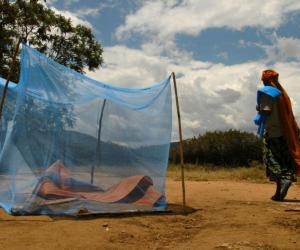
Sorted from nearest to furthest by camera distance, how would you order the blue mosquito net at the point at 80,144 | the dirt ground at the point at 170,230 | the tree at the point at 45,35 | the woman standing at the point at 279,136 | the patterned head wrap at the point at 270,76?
the dirt ground at the point at 170,230 < the blue mosquito net at the point at 80,144 < the woman standing at the point at 279,136 < the patterned head wrap at the point at 270,76 < the tree at the point at 45,35

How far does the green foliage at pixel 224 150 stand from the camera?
1670 cm

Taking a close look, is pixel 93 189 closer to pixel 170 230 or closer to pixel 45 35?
pixel 170 230

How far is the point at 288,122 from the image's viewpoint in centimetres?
604

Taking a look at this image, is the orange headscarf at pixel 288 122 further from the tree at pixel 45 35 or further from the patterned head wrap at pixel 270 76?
the tree at pixel 45 35

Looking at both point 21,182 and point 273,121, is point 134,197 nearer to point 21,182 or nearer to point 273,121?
point 21,182

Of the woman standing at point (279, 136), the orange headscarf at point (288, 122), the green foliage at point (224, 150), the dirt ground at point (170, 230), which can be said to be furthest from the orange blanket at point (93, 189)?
the green foliage at point (224, 150)

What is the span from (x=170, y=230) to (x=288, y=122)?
92.9 inches

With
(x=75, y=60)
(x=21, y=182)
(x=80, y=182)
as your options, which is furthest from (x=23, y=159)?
(x=75, y=60)

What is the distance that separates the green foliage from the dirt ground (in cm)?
1086

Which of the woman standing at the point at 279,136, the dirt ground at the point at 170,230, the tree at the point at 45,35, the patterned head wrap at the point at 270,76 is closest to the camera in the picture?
the dirt ground at the point at 170,230

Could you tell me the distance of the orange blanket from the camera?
5.09 meters

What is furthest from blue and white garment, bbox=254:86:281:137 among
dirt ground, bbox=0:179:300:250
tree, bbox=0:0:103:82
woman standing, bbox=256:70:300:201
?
tree, bbox=0:0:103:82

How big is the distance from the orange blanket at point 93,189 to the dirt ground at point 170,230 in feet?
0.89

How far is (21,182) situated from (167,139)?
1903mm
